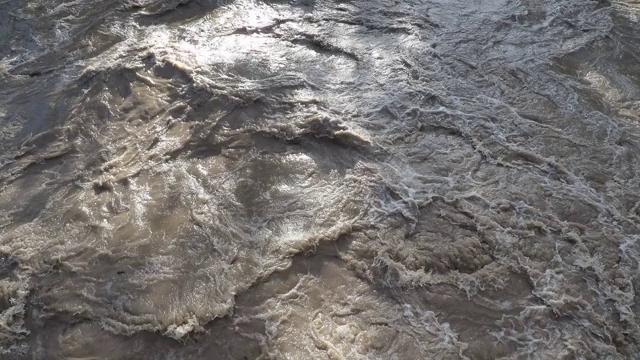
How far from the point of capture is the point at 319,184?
504 cm

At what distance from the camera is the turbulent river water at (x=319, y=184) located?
4039 millimetres

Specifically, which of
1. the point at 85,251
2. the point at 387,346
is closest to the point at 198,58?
the point at 85,251

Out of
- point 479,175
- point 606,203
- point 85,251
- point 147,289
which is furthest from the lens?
point 479,175

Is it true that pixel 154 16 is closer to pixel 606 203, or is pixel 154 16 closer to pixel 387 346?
pixel 387 346

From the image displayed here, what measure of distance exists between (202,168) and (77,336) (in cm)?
196

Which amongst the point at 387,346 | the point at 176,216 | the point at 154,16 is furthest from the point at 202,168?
the point at 154,16

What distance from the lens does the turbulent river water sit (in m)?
4.04

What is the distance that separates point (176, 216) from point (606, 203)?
13.4 feet

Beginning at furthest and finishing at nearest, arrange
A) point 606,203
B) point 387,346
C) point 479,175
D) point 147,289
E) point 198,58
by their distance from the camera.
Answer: point 198,58 → point 479,175 → point 606,203 → point 147,289 → point 387,346

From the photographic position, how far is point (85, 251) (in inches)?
178

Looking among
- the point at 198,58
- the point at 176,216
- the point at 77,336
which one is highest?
the point at 198,58

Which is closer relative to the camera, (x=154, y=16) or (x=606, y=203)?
(x=606, y=203)

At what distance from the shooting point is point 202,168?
17.2 ft

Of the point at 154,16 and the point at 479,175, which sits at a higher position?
the point at 154,16
